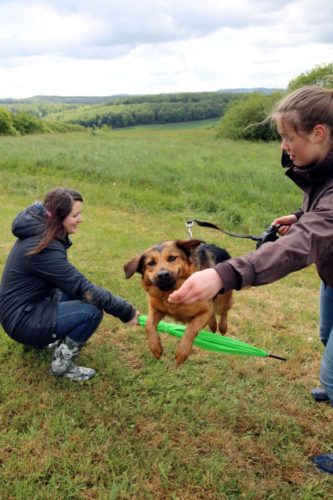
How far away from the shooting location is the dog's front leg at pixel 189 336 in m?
3.15

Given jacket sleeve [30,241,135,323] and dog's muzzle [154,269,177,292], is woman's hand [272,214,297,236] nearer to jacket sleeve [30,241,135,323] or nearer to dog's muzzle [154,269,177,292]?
dog's muzzle [154,269,177,292]

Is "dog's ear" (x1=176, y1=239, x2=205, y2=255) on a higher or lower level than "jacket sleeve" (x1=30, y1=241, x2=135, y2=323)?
higher

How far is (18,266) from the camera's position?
11.9ft

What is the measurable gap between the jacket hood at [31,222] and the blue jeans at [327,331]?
240 cm

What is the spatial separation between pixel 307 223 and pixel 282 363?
9.76ft

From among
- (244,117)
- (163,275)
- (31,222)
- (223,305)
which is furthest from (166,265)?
(244,117)

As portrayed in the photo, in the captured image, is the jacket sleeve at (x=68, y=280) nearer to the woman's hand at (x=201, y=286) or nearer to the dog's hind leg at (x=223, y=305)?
the dog's hind leg at (x=223, y=305)

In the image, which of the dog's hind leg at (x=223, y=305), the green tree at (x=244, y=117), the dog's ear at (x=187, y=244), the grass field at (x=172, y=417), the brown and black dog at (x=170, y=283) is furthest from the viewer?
the green tree at (x=244, y=117)

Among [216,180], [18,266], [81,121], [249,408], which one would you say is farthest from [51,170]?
[81,121]

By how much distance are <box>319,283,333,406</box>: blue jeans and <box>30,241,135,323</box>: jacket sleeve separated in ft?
5.54

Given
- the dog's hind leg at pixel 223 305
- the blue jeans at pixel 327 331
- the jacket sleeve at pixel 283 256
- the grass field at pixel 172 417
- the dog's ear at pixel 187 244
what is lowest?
the grass field at pixel 172 417

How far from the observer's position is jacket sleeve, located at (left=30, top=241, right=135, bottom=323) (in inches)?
141

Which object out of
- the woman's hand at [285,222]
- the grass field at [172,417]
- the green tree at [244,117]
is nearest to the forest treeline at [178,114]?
the green tree at [244,117]

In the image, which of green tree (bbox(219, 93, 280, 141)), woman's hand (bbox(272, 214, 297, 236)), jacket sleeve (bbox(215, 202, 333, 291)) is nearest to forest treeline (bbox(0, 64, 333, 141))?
green tree (bbox(219, 93, 280, 141))
